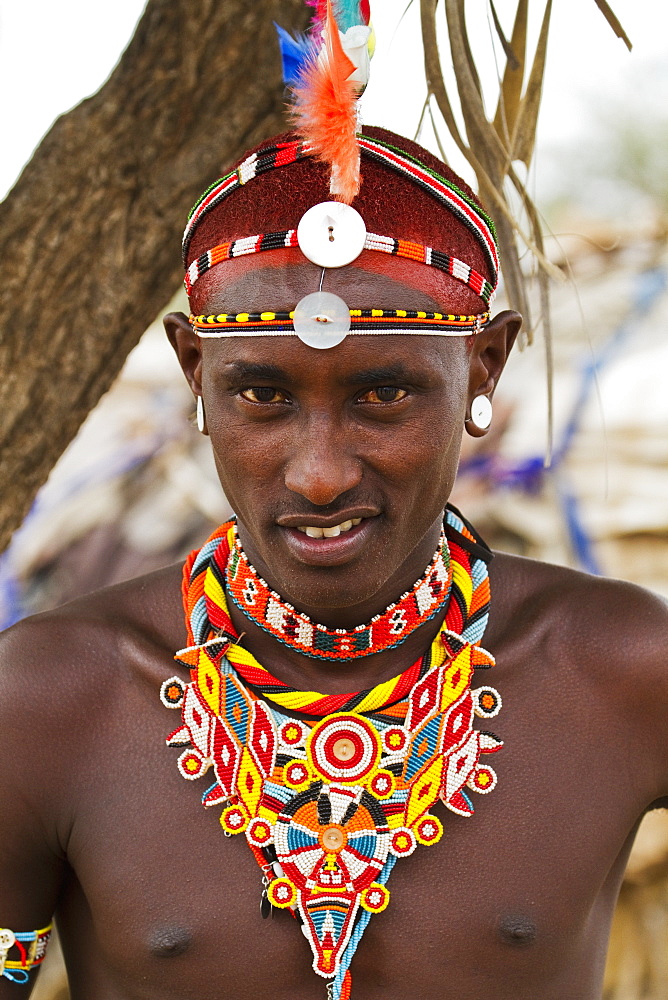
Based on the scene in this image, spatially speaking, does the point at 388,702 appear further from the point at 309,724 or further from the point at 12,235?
the point at 12,235

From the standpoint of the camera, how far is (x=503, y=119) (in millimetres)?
2512

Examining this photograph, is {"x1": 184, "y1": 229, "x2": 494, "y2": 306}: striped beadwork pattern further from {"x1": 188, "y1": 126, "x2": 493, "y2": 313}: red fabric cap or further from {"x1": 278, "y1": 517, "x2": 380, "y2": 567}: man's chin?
{"x1": 278, "y1": 517, "x2": 380, "y2": 567}: man's chin

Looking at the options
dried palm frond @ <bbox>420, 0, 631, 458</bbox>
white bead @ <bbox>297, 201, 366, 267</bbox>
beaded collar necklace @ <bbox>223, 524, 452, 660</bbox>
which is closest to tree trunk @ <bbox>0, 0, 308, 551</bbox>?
dried palm frond @ <bbox>420, 0, 631, 458</bbox>

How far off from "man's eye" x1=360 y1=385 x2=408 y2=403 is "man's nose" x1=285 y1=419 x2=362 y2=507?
3.3 inches

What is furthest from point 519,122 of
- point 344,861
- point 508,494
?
point 508,494

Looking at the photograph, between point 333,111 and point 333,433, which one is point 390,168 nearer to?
point 333,111

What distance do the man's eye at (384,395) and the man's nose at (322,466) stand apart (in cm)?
8

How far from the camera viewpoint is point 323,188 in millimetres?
1992

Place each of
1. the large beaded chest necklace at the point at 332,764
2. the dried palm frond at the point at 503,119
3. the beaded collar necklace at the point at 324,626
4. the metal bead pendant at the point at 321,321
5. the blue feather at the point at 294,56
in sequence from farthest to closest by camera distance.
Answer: the dried palm frond at the point at 503,119
the beaded collar necklace at the point at 324,626
the large beaded chest necklace at the point at 332,764
the blue feather at the point at 294,56
the metal bead pendant at the point at 321,321

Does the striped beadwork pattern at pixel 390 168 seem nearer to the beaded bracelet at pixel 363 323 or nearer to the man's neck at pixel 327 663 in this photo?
the beaded bracelet at pixel 363 323

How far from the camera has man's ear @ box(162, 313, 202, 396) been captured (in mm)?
2264

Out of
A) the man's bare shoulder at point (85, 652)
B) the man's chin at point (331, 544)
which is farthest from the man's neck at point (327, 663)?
the man's chin at point (331, 544)

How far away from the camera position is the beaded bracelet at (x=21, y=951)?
2270mm

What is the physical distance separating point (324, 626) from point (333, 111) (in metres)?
0.97
